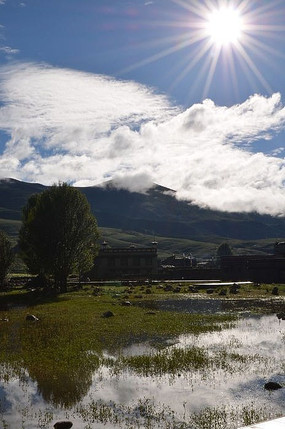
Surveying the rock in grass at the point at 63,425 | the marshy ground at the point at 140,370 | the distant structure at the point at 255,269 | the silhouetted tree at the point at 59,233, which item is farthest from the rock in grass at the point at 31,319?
the distant structure at the point at 255,269

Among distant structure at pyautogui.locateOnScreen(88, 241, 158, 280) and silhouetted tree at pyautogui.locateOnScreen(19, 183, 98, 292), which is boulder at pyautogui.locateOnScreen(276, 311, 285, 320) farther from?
distant structure at pyautogui.locateOnScreen(88, 241, 158, 280)

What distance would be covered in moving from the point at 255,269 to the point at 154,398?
112357mm

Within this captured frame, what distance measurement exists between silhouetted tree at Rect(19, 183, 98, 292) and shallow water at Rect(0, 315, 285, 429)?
54293mm

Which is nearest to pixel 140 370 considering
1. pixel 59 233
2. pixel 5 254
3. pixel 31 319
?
pixel 31 319

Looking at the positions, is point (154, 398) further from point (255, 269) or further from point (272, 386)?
point (255, 269)

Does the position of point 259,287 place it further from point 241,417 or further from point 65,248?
point 241,417

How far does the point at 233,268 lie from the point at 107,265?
44228mm

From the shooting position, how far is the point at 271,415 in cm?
2005

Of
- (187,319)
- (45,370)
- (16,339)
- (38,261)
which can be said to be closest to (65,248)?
(38,261)

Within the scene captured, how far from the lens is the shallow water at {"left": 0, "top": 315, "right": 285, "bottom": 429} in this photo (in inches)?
781

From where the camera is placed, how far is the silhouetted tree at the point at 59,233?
83.4m

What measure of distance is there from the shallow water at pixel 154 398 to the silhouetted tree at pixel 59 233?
54.3m

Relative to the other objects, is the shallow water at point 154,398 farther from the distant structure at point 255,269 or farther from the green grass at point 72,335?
the distant structure at point 255,269

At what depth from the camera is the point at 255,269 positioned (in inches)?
5118
